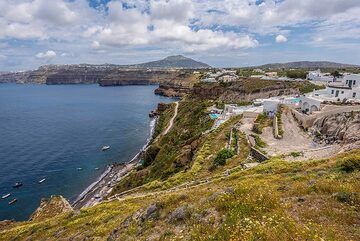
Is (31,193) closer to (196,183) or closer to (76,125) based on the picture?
(196,183)

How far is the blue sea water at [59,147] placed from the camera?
5228 centimetres

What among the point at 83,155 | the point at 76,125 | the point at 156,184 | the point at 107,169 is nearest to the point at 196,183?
the point at 156,184

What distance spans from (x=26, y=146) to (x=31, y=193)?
29924 mm

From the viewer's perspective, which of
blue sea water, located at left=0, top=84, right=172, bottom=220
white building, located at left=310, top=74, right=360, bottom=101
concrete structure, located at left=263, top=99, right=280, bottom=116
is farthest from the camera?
blue sea water, located at left=0, top=84, right=172, bottom=220

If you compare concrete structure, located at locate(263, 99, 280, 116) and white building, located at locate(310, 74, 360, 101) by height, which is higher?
white building, located at locate(310, 74, 360, 101)

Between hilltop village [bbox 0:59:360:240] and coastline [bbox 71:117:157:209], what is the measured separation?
377 mm

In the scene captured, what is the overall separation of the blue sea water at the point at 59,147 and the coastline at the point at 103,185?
64.9 inches

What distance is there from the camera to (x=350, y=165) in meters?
17.5

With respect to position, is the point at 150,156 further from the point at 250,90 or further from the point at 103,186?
the point at 250,90

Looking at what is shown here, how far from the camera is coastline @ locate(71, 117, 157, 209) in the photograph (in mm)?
46375

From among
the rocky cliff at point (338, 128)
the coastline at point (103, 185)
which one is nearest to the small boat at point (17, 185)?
the coastline at point (103, 185)

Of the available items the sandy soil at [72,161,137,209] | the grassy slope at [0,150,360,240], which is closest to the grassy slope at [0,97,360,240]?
the grassy slope at [0,150,360,240]

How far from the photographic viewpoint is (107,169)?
61938 millimetres

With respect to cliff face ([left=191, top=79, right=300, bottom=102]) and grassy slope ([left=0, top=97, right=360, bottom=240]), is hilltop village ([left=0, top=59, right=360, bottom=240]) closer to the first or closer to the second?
grassy slope ([left=0, top=97, right=360, bottom=240])
